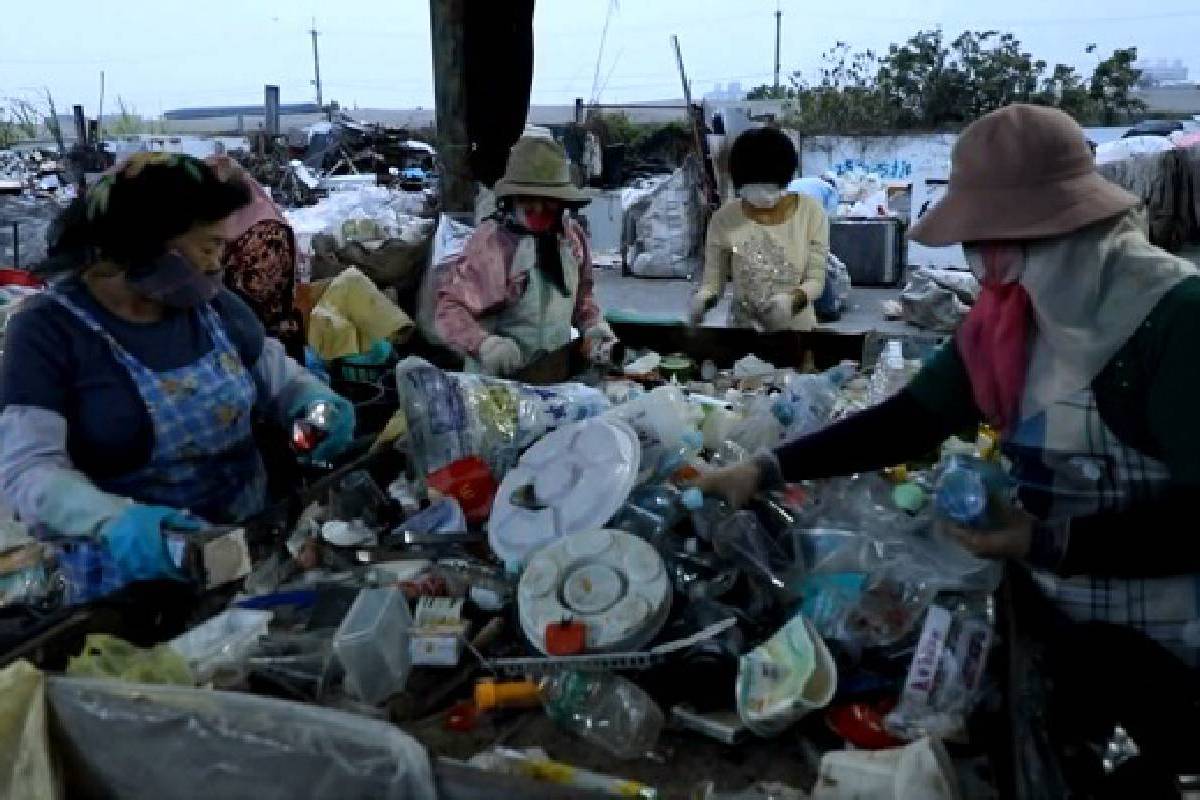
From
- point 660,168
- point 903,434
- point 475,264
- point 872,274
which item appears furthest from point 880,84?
point 903,434

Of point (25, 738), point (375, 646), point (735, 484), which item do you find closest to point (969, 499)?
point (735, 484)

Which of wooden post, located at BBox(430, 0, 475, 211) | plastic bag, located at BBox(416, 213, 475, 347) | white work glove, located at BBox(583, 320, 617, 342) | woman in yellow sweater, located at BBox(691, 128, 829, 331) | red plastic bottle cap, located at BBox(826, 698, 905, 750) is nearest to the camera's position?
red plastic bottle cap, located at BBox(826, 698, 905, 750)

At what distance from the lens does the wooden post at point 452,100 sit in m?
5.37

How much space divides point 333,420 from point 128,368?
476mm

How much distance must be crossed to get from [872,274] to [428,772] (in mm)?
10966

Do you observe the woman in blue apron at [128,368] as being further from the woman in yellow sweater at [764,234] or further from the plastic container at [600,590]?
the woman in yellow sweater at [764,234]

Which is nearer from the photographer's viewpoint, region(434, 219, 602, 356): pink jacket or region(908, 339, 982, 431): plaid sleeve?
region(908, 339, 982, 431): plaid sleeve

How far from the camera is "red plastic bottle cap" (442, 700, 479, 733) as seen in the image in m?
1.48

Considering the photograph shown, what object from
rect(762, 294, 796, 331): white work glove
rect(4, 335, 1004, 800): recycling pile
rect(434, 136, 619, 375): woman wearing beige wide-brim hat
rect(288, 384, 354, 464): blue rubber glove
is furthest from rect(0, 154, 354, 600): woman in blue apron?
rect(762, 294, 796, 331): white work glove

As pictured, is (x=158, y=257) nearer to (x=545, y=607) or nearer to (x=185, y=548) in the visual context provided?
(x=185, y=548)

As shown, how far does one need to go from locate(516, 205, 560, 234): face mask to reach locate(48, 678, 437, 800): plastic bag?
2.45m

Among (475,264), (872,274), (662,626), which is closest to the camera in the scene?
(662,626)

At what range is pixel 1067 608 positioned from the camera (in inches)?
63.2

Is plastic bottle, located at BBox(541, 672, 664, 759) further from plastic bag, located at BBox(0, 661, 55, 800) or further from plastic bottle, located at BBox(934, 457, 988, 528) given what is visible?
plastic bag, located at BBox(0, 661, 55, 800)
